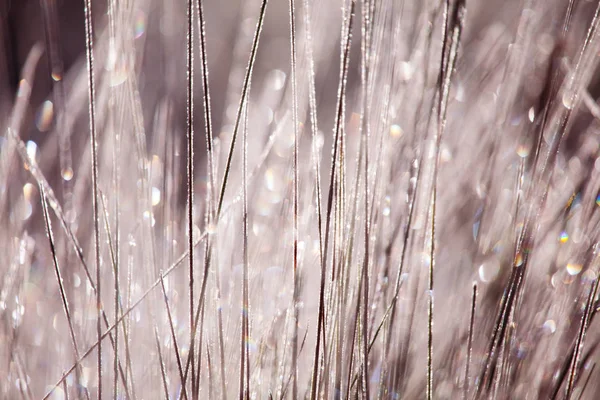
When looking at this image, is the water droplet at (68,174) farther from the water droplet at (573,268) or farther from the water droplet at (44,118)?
the water droplet at (44,118)

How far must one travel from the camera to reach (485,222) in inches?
24.8

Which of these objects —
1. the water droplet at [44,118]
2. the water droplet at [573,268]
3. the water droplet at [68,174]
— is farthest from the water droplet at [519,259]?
the water droplet at [44,118]

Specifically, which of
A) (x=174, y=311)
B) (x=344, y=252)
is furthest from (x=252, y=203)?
(x=344, y=252)

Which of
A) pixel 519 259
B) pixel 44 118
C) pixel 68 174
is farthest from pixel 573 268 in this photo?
pixel 44 118

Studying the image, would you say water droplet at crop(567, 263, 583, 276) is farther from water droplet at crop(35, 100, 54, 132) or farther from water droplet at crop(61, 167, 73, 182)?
water droplet at crop(35, 100, 54, 132)

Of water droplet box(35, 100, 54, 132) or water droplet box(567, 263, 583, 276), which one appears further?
water droplet box(35, 100, 54, 132)

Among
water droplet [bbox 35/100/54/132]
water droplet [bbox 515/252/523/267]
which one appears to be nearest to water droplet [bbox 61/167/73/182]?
water droplet [bbox 515/252/523/267]

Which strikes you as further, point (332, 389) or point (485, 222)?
point (485, 222)

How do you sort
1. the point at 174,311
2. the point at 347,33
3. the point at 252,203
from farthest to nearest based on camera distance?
1. the point at 252,203
2. the point at 174,311
3. the point at 347,33

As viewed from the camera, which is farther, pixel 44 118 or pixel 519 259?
pixel 44 118

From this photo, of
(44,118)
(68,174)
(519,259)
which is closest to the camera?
(519,259)

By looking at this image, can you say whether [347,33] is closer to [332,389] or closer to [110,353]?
[332,389]

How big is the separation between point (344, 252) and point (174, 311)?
1.00 ft

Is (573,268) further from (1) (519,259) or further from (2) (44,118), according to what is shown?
(2) (44,118)
